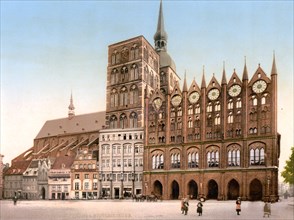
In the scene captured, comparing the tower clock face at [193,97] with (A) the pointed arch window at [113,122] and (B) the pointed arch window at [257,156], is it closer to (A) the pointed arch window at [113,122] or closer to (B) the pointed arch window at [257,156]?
(B) the pointed arch window at [257,156]

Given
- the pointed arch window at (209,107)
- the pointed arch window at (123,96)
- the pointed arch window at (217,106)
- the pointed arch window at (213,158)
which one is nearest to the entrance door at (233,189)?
the pointed arch window at (213,158)

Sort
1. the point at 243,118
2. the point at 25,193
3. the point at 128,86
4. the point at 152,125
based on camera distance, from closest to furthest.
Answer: the point at 243,118 → the point at 152,125 → the point at 128,86 → the point at 25,193

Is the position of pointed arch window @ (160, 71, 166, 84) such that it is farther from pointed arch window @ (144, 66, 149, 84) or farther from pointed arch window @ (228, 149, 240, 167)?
pointed arch window @ (228, 149, 240, 167)

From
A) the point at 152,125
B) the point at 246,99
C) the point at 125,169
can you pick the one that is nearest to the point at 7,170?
the point at 125,169

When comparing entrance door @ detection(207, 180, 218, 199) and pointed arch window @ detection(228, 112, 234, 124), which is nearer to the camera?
pointed arch window @ detection(228, 112, 234, 124)

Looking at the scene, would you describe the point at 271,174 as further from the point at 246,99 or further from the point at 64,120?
the point at 64,120

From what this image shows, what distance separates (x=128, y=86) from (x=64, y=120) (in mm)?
27685

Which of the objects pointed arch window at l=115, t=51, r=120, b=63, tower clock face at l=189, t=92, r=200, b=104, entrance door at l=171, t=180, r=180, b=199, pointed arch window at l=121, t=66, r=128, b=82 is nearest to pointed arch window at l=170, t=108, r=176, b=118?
tower clock face at l=189, t=92, r=200, b=104

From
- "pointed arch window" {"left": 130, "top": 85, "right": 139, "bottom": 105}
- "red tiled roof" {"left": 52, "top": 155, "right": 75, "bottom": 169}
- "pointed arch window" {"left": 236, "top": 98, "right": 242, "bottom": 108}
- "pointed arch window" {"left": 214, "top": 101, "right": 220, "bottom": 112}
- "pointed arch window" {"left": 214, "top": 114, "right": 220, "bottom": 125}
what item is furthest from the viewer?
"red tiled roof" {"left": 52, "top": 155, "right": 75, "bottom": 169}

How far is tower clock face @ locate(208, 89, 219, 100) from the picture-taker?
5794 cm

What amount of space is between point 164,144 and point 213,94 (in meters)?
11.4

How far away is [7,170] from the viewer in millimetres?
87062

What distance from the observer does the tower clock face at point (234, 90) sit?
2206 inches

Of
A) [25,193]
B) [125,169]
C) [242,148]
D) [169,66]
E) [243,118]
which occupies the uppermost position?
[169,66]
